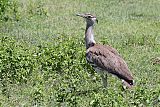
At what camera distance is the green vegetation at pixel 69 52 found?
7.04m

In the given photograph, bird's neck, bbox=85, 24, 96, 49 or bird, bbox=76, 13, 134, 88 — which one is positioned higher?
bird's neck, bbox=85, 24, 96, 49

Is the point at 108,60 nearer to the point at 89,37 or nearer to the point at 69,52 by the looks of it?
the point at 89,37

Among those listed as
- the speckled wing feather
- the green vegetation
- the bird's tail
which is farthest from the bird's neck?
the bird's tail

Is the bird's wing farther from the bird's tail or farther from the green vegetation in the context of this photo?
the green vegetation

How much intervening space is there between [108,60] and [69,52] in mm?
1304

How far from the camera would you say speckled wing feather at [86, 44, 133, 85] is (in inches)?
300

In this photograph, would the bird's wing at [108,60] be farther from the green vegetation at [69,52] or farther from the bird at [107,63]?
the green vegetation at [69,52]

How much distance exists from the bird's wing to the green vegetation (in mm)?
214

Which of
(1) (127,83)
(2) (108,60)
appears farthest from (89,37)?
(1) (127,83)

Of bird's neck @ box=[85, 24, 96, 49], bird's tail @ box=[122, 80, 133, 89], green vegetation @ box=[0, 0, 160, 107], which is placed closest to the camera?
green vegetation @ box=[0, 0, 160, 107]

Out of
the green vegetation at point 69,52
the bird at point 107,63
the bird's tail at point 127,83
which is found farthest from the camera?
the bird at point 107,63

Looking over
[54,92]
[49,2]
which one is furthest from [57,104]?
[49,2]

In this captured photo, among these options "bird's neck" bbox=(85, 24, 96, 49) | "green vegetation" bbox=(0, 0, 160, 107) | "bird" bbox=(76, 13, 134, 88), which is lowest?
"green vegetation" bbox=(0, 0, 160, 107)

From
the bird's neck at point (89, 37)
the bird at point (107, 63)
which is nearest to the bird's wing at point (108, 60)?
the bird at point (107, 63)
